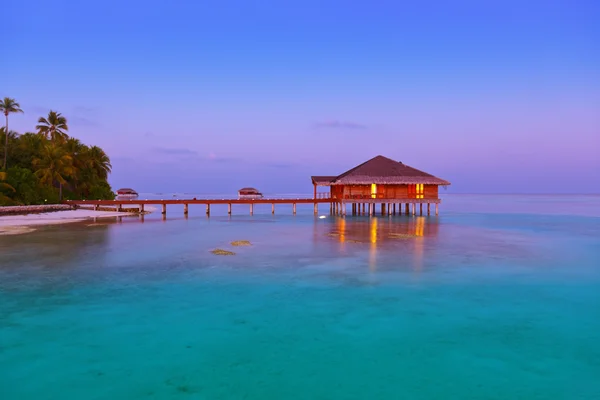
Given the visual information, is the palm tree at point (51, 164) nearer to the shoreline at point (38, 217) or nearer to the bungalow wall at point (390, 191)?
the shoreline at point (38, 217)

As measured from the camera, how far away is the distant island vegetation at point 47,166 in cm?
4116

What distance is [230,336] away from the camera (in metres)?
8.96

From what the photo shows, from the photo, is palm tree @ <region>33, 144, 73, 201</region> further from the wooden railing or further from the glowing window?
the glowing window

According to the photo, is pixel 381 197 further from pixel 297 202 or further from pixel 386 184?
pixel 297 202

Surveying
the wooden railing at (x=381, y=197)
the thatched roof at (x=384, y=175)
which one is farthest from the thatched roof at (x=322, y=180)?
the wooden railing at (x=381, y=197)

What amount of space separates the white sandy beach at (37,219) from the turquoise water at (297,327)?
11508 millimetres

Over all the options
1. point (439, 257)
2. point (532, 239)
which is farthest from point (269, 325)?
point (532, 239)

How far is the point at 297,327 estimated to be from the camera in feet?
31.4

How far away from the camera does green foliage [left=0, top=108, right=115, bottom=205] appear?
41.2 m

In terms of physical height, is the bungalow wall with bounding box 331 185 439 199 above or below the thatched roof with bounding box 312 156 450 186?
below

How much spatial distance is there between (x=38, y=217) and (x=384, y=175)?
109 feet

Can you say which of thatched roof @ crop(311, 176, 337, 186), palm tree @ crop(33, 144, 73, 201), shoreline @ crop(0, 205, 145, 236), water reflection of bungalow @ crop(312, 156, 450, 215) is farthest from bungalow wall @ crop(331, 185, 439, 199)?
palm tree @ crop(33, 144, 73, 201)

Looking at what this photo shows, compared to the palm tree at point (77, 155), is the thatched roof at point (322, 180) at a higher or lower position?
lower

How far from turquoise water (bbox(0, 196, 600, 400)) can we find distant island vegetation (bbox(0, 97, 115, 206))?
2623 cm
